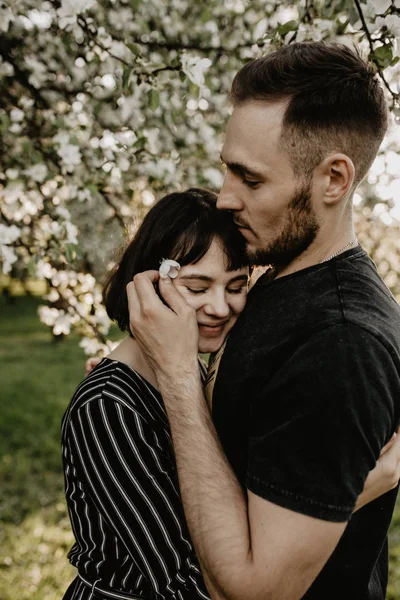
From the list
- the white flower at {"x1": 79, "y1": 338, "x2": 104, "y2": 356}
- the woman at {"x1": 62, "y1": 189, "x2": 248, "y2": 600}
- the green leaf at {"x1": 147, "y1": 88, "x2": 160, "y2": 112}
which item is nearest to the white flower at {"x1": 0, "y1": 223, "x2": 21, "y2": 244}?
the white flower at {"x1": 79, "y1": 338, "x2": 104, "y2": 356}

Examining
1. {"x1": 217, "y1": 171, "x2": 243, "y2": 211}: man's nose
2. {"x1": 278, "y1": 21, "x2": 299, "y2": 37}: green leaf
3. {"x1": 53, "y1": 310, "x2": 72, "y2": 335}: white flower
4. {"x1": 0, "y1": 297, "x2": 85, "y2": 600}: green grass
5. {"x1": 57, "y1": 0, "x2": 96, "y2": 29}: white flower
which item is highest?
{"x1": 278, "y1": 21, "x2": 299, "y2": 37}: green leaf

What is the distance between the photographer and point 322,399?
149 centimetres

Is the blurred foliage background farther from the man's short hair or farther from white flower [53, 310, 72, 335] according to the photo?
the man's short hair

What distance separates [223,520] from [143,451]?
15.7 inches

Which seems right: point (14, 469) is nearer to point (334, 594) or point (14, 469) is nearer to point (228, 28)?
point (228, 28)

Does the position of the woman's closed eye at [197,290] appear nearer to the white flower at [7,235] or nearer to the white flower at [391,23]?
the white flower at [391,23]

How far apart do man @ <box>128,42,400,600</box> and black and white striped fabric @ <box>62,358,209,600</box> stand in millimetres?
153

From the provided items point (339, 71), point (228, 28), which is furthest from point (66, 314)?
point (228, 28)

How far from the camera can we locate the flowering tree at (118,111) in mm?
2959

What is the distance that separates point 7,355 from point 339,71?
12938 millimetres

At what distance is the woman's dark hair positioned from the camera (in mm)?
2285

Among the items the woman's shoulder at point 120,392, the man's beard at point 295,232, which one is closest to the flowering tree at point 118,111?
the man's beard at point 295,232

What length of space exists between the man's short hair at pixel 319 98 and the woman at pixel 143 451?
0.52 m

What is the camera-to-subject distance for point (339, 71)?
1924 mm
